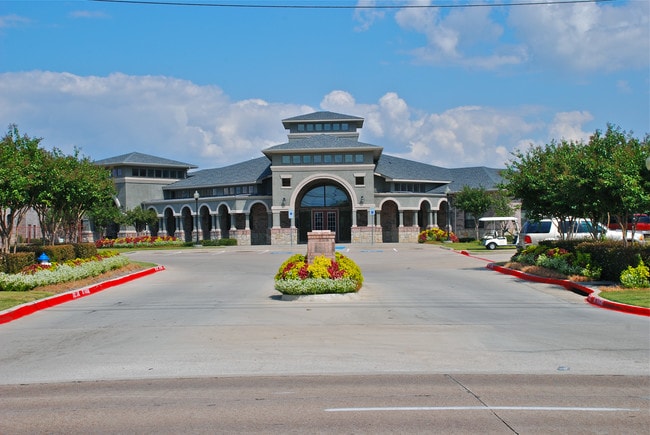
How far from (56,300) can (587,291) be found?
14088mm

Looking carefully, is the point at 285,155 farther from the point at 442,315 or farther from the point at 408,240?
the point at 442,315

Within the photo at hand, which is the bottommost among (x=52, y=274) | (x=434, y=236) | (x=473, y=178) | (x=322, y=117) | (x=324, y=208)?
(x=52, y=274)

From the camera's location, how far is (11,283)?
19.0m

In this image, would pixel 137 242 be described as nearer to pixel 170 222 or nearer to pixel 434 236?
pixel 170 222

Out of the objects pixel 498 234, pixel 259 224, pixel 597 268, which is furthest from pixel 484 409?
pixel 259 224

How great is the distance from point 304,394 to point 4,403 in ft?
10.9

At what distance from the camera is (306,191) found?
59.5 meters

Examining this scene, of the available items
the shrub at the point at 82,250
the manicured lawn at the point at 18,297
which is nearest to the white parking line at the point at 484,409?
the manicured lawn at the point at 18,297

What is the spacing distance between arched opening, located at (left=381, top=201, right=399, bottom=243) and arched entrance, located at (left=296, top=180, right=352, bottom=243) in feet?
12.3

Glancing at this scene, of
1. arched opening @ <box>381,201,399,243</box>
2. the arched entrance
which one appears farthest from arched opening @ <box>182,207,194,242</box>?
arched opening @ <box>381,201,399,243</box>

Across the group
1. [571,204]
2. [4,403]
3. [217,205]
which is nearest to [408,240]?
[217,205]

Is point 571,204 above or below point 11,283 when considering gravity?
above

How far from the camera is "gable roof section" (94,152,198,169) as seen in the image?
6294 centimetres

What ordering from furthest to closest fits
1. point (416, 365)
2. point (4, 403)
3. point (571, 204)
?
point (571, 204) → point (416, 365) → point (4, 403)
